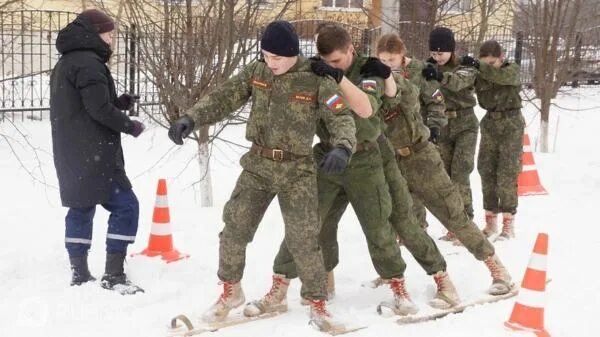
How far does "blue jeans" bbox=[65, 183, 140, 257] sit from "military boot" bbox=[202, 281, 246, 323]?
2.94 ft

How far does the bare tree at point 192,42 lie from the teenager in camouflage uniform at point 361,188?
261 cm

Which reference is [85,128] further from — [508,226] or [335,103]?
[508,226]

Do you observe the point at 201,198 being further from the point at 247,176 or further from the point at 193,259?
the point at 247,176

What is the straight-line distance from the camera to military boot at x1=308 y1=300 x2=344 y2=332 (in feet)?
13.5

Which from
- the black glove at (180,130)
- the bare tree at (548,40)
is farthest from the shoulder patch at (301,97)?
the bare tree at (548,40)

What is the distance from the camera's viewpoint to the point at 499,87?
6.34 m

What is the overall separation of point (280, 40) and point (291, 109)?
386mm

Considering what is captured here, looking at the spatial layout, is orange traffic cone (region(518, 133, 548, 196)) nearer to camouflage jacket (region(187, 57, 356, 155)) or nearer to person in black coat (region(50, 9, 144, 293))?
camouflage jacket (region(187, 57, 356, 155))

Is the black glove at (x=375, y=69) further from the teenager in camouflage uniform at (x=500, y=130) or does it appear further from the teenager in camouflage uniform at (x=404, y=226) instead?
the teenager in camouflage uniform at (x=500, y=130)

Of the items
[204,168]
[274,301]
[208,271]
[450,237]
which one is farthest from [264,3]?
[274,301]

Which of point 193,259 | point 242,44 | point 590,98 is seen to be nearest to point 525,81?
point 590,98

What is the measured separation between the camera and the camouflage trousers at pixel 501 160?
6355 mm

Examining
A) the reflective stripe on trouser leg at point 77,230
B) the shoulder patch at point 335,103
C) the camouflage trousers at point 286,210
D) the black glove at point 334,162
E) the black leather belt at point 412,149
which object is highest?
the shoulder patch at point 335,103

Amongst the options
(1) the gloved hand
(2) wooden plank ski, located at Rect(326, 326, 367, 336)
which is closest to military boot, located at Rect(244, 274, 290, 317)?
(2) wooden plank ski, located at Rect(326, 326, 367, 336)
